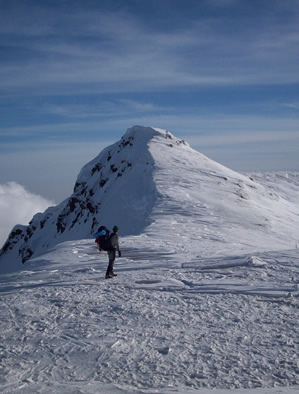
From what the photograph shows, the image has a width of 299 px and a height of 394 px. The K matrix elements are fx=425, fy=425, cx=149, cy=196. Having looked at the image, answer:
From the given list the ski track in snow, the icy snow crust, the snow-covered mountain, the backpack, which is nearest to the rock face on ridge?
the snow-covered mountain

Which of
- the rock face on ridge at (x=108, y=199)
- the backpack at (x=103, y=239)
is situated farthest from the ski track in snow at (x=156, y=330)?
the rock face on ridge at (x=108, y=199)

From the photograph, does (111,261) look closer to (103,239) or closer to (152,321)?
(103,239)

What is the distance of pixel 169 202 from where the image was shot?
28.4 metres

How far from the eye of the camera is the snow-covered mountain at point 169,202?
23.5 metres

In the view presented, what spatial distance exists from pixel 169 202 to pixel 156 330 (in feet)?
69.3

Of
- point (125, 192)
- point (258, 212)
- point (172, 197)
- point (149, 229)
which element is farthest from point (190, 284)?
point (125, 192)

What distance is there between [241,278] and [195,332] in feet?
12.5

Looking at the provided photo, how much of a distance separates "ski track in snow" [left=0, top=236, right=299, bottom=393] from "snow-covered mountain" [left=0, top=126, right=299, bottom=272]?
6.19 m

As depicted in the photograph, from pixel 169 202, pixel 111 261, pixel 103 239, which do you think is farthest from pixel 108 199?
pixel 111 261

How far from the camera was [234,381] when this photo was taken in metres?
5.68

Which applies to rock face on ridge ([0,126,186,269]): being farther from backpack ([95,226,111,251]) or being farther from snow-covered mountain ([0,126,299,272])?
backpack ([95,226,111,251])

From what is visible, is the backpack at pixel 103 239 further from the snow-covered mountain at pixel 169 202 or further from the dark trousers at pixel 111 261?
the snow-covered mountain at pixel 169 202

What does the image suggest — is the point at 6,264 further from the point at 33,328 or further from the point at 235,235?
the point at 33,328

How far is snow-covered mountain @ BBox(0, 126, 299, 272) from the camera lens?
23.5 meters
